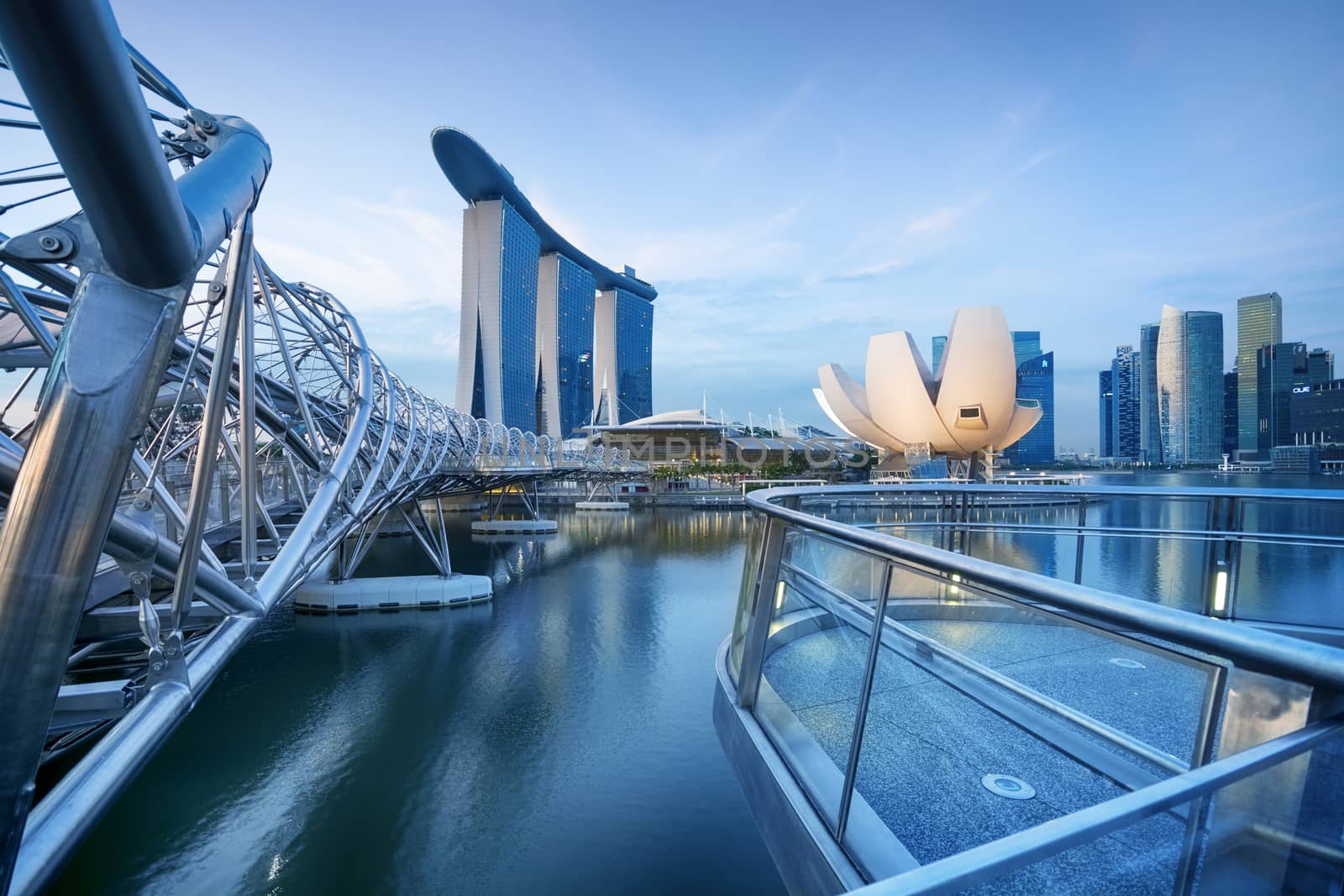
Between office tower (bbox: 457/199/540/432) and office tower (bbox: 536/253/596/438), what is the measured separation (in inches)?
311

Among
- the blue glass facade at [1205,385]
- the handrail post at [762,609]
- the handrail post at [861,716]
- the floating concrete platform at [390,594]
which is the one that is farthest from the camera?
the blue glass facade at [1205,385]

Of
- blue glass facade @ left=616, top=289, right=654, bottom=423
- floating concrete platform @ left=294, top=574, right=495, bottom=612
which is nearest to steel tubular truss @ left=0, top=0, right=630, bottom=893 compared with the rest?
floating concrete platform @ left=294, top=574, right=495, bottom=612

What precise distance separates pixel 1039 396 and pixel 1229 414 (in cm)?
3286

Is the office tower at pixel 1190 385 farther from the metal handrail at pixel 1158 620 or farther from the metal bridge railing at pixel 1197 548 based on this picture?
the metal handrail at pixel 1158 620

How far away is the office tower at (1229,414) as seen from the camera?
392 ft

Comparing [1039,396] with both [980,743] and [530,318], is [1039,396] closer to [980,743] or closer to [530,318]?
[530,318]

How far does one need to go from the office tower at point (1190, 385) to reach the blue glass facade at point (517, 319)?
109m

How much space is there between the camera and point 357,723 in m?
11.0

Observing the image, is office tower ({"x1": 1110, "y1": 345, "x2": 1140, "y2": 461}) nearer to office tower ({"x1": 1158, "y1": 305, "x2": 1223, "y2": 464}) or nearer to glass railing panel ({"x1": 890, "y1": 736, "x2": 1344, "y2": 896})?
office tower ({"x1": 1158, "y1": 305, "x2": 1223, "y2": 464})

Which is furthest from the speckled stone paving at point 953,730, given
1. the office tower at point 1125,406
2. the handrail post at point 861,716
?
the office tower at point 1125,406

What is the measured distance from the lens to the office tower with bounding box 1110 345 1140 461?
15900 centimetres

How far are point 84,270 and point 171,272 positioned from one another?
22 cm

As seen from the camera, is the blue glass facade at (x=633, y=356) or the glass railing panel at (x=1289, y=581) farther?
the blue glass facade at (x=633, y=356)

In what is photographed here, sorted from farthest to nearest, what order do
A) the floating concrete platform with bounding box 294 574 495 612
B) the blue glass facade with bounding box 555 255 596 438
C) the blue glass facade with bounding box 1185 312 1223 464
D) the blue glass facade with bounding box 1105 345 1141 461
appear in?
the blue glass facade with bounding box 1105 345 1141 461
the blue glass facade with bounding box 1185 312 1223 464
the blue glass facade with bounding box 555 255 596 438
the floating concrete platform with bounding box 294 574 495 612
